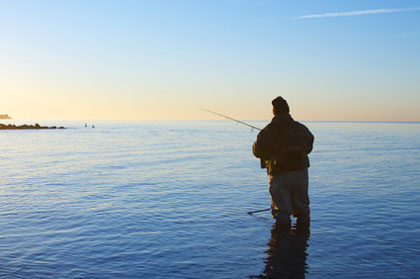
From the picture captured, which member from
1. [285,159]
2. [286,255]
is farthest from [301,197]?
[286,255]

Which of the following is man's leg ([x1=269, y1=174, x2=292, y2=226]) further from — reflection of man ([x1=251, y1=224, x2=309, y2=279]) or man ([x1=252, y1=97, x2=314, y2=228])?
reflection of man ([x1=251, y1=224, x2=309, y2=279])

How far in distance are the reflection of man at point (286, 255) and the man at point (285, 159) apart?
0.34m

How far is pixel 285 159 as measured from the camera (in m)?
7.49

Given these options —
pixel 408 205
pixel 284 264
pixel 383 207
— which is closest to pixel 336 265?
pixel 284 264

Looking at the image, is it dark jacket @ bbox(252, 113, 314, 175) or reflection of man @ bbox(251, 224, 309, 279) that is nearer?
reflection of man @ bbox(251, 224, 309, 279)

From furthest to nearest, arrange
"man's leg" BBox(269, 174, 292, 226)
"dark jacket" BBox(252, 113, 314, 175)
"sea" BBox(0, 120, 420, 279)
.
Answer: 1. "man's leg" BBox(269, 174, 292, 226)
2. "dark jacket" BBox(252, 113, 314, 175)
3. "sea" BBox(0, 120, 420, 279)

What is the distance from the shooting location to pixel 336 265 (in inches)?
255

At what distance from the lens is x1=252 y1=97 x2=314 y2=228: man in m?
7.50

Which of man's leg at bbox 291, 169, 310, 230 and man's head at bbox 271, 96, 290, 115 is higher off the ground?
man's head at bbox 271, 96, 290, 115

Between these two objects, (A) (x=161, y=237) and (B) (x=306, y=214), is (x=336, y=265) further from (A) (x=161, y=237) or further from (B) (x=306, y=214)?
(A) (x=161, y=237)

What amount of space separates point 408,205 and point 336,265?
22.4 ft

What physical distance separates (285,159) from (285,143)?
1.06 ft

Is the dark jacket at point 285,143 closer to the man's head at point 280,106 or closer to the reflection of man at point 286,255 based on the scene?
the man's head at point 280,106

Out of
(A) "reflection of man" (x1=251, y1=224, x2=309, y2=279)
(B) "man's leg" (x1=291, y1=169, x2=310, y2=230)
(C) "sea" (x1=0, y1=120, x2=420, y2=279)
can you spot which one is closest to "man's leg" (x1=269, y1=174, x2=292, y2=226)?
(B) "man's leg" (x1=291, y1=169, x2=310, y2=230)
